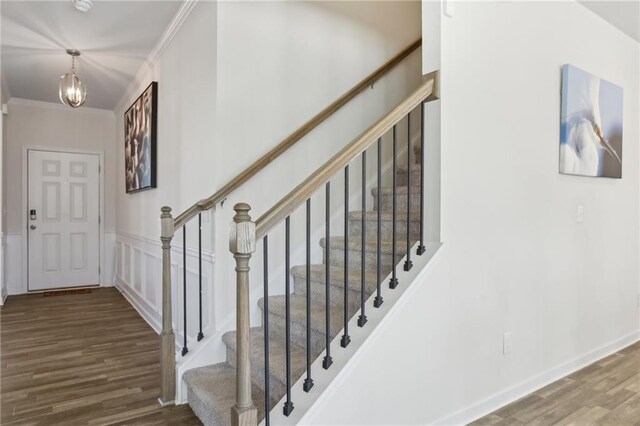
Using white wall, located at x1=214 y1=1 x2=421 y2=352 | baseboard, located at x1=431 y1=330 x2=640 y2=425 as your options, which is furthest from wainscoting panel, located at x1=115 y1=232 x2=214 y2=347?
baseboard, located at x1=431 y1=330 x2=640 y2=425

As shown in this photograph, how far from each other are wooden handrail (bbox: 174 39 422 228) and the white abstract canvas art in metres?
1.19

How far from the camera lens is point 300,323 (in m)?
2.13

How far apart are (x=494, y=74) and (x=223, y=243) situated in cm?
182

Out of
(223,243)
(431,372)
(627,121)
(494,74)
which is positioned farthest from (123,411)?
(627,121)

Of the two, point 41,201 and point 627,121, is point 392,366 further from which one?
point 41,201

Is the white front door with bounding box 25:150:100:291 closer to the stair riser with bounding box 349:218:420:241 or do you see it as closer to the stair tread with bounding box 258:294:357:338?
the stair tread with bounding box 258:294:357:338

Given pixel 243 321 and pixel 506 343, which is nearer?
pixel 243 321

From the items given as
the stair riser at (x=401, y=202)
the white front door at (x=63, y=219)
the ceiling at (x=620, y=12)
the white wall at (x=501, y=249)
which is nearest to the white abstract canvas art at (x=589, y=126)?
the white wall at (x=501, y=249)

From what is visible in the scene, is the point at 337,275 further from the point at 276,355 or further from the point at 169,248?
the point at 169,248

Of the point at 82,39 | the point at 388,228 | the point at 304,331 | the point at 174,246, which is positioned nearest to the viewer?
the point at 304,331

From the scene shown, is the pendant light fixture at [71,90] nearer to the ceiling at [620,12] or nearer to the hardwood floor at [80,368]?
the hardwood floor at [80,368]

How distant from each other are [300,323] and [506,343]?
1.15 m

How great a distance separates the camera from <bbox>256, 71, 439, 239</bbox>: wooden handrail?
1.44 meters

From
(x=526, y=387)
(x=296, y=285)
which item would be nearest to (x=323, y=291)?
(x=296, y=285)
